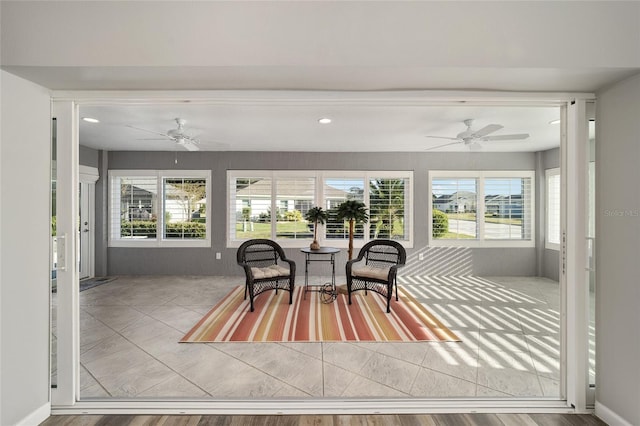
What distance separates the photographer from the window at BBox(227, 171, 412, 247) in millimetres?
5383

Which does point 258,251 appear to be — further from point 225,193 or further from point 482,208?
point 482,208

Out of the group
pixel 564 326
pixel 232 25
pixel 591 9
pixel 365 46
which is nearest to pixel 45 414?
pixel 232 25

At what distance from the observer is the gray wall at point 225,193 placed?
522cm

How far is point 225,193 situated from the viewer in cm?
546

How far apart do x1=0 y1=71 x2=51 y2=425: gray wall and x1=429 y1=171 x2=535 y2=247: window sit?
5.06 meters

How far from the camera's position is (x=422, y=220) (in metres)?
5.38

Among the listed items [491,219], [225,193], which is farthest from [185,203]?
[491,219]

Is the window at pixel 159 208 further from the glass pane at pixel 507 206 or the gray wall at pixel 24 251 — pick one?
the glass pane at pixel 507 206

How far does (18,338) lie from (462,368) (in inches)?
115

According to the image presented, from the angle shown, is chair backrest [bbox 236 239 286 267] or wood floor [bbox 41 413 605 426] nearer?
wood floor [bbox 41 413 605 426]

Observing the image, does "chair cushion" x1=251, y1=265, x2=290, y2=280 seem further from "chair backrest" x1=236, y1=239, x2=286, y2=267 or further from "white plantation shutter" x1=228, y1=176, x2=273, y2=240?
"white plantation shutter" x1=228, y1=176, x2=273, y2=240

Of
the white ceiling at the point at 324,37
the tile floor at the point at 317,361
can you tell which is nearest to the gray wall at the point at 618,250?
the white ceiling at the point at 324,37

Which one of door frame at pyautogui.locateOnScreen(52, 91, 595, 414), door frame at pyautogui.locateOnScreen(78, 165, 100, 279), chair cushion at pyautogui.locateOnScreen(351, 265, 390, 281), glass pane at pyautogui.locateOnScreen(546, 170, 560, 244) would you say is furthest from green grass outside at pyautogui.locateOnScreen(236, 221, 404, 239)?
door frame at pyautogui.locateOnScreen(52, 91, 595, 414)

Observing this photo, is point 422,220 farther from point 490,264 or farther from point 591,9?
point 591,9
